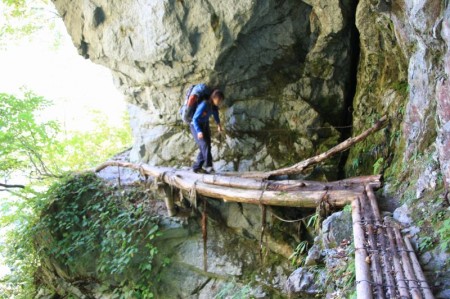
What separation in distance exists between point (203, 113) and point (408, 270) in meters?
5.26

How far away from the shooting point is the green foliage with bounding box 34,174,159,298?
8.72m

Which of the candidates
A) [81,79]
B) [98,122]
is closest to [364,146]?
[98,122]

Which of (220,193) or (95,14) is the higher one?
(95,14)

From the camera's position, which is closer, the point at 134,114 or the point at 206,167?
the point at 206,167

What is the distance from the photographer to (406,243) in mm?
4156

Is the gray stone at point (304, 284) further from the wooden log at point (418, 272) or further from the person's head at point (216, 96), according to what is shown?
the person's head at point (216, 96)

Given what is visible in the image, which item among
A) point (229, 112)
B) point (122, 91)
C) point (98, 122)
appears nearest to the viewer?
point (229, 112)

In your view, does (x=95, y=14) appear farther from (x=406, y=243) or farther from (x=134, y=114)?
(x=406, y=243)

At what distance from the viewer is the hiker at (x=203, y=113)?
8023 millimetres

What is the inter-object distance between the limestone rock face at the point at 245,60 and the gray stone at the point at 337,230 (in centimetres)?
317

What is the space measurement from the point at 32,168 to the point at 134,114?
Result: 11.1 ft

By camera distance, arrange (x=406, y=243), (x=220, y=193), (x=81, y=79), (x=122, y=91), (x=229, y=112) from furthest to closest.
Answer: (x=81, y=79), (x=122, y=91), (x=229, y=112), (x=220, y=193), (x=406, y=243)

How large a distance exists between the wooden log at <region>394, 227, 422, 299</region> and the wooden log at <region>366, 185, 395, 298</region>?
130 mm

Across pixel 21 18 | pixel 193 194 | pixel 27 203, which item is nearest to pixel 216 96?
pixel 193 194
